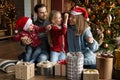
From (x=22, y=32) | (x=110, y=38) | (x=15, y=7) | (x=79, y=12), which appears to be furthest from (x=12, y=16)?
(x=79, y=12)

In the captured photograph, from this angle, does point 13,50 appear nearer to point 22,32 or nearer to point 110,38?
point 110,38

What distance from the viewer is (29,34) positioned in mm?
2400

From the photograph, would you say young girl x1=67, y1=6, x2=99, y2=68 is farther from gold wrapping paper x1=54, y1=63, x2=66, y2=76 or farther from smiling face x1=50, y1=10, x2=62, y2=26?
gold wrapping paper x1=54, y1=63, x2=66, y2=76

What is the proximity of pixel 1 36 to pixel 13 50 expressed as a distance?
1.58 m

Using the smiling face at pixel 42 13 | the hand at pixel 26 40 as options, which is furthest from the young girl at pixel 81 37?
the smiling face at pixel 42 13

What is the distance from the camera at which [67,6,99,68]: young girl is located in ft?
6.73

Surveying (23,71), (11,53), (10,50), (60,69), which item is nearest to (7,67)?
(23,71)

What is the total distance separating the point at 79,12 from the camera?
207cm

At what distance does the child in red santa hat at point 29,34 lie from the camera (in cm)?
227

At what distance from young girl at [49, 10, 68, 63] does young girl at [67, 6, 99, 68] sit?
3.5 inches

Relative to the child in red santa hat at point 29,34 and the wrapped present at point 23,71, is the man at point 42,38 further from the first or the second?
the wrapped present at point 23,71

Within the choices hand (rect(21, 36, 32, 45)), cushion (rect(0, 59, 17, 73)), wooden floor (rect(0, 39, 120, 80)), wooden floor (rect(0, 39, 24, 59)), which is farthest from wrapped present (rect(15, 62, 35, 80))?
wooden floor (rect(0, 39, 24, 59))

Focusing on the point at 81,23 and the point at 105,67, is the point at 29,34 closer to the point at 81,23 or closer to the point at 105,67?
the point at 81,23

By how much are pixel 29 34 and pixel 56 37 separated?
0.26m
